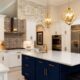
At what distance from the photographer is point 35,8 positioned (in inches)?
295

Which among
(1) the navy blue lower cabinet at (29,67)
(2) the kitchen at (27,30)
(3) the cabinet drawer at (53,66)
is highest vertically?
(2) the kitchen at (27,30)

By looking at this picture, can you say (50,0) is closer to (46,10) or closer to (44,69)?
(46,10)

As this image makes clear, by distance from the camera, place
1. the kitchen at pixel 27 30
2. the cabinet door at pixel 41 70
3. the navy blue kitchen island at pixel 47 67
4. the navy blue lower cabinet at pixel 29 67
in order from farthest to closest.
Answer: the kitchen at pixel 27 30
the navy blue lower cabinet at pixel 29 67
the cabinet door at pixel 41 70
the navy blue kitchen island at pixel 47 67

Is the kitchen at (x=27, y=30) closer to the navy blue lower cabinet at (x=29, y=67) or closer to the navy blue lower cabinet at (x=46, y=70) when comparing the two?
the navy blue lower cabinet at (x=29, y=67)

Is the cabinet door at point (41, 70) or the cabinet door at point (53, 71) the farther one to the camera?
the cabinet door at point (41, 70)

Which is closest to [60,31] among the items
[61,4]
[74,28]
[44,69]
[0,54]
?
[74,28]

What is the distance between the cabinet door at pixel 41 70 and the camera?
12.4ft

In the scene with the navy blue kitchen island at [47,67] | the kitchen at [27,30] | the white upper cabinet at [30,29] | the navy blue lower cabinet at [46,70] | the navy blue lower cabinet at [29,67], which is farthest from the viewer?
the white upper cabinet at [30,29]

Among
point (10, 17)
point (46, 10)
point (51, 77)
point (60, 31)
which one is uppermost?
point (46, 10)

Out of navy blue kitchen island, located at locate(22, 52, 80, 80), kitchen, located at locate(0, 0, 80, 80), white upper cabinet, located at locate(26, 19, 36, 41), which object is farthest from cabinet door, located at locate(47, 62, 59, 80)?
white upper cabinet, located at locate(26, 19, 36, 41)

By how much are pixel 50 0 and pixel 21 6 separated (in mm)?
1509

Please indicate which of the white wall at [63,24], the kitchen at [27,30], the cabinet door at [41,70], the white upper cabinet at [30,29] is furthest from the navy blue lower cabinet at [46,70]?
the white wall at [63,24]

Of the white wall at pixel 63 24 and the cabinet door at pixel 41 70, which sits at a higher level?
the white wall at pixel 63 24

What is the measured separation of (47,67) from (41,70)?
0.30 meters
